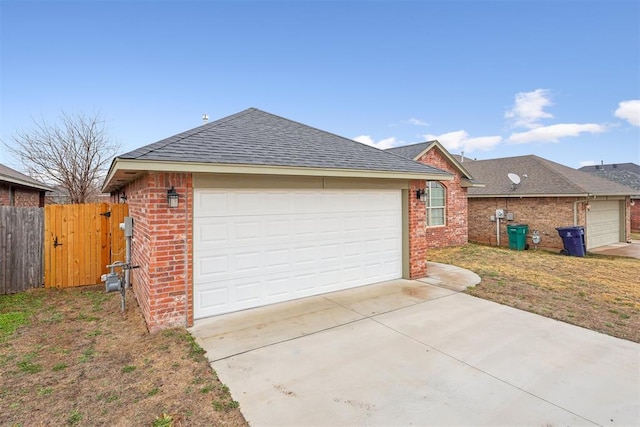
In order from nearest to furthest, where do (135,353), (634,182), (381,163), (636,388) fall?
(636,388) → (135,353) → (381,163) → (634,182)

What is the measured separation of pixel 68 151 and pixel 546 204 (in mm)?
24825

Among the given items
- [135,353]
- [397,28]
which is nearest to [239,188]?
[135,353]

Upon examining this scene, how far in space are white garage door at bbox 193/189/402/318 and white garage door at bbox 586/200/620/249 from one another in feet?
38.2

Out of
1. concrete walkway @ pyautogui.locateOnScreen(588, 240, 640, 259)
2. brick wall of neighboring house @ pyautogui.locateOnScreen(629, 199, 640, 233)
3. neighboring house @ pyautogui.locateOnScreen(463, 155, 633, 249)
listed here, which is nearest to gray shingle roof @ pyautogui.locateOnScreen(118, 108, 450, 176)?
neighboring house @ pyautogui.locateOnScreen(463, 155, 633, 249)

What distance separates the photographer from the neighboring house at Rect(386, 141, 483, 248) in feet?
43.5

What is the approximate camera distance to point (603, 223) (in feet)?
47.1

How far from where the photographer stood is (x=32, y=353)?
13.1ft

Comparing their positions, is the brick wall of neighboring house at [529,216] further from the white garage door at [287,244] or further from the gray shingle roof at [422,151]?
the white garage door at [287,244]

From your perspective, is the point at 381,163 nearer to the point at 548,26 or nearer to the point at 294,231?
the point at 294,231

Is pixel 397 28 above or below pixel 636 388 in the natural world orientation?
above

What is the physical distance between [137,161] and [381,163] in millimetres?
4745

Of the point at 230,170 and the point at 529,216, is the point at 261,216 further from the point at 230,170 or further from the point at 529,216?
the point at 529,216

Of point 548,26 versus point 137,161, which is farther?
point 548,26

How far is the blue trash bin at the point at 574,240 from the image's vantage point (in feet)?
38.0
